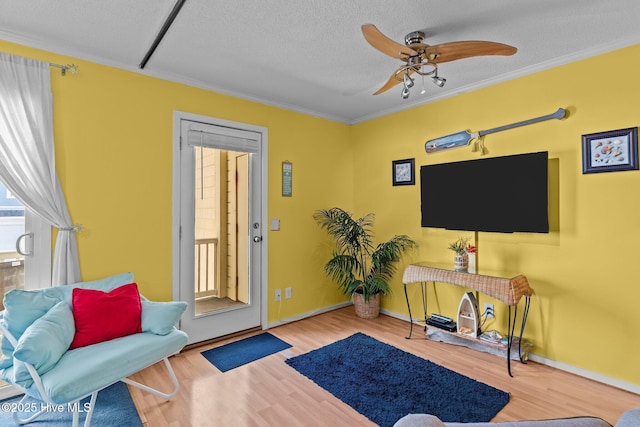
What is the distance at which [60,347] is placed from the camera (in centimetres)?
181

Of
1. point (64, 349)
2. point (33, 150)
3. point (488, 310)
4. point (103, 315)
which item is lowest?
point (488, 310)

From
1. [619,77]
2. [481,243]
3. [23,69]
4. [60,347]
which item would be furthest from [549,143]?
[23,69]

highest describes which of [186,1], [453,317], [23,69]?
[186,1]

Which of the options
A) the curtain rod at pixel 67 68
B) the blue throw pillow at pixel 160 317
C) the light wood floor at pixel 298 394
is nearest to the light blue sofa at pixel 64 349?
the blue throw pillow at pixel 160 317

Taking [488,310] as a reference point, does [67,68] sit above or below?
above

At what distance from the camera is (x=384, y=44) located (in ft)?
6.18

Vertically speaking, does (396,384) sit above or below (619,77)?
below

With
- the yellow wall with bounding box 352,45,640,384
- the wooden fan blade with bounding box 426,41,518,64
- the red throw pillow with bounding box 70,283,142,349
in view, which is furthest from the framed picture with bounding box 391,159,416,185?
the red throw pillow with bounding box 70,283,142,349

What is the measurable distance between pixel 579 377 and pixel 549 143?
72.1 inches

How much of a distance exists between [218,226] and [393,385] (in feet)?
7.01

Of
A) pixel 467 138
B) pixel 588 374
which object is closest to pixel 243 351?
pixel 588 374

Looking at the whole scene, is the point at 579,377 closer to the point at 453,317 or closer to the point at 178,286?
the point at 453,317

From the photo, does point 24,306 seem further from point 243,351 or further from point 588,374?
point 588,374

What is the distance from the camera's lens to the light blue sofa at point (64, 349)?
1628 millimetres
